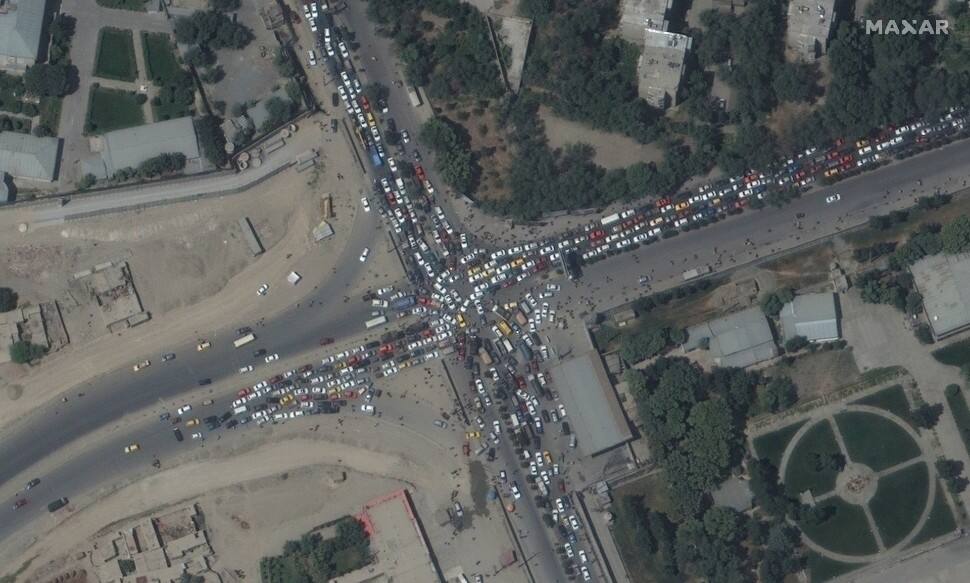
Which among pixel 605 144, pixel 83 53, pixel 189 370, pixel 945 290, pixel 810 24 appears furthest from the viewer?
pixel 83 53

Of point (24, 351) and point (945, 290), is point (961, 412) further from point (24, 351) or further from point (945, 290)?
point (24, 351)

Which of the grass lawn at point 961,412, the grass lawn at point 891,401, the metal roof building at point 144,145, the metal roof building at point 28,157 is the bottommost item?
the grass lawn at point 961,412

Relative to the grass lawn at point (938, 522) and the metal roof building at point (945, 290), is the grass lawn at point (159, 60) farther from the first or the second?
the grass lawn at point (938, 522)

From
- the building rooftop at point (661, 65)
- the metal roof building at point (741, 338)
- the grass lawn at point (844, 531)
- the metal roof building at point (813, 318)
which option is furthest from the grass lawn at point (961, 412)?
the building rooftop at point (661, 65)

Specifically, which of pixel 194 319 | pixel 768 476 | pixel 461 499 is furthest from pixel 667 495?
Result: pixel 194 319

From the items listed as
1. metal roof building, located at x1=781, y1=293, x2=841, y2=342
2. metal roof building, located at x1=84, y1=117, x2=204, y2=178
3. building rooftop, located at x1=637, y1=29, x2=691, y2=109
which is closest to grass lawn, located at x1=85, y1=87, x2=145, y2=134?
metal roof building, located at x1=84, y1=117, x2=204, y2=178

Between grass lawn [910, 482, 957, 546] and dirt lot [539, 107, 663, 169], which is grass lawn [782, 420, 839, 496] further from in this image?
dirt lot [539, 107, 663, 169]

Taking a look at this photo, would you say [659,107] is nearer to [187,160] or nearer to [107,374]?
[187,160]

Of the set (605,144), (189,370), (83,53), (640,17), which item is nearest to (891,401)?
(605,144)
